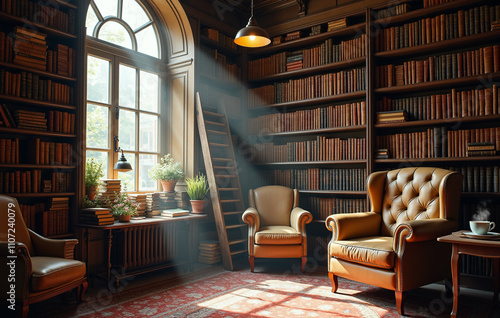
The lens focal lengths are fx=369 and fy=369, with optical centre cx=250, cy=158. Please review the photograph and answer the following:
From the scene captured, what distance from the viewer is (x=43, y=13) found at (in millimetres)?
3473

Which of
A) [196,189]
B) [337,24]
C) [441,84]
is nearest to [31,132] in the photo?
[196,189]

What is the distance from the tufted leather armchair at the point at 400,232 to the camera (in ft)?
9.90

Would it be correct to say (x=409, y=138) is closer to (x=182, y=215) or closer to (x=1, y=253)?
(x=182, y=215)

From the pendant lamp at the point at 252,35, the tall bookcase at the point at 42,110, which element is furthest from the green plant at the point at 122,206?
the pendant lamp at the point at 252,35

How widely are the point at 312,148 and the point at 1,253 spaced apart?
3566 mm

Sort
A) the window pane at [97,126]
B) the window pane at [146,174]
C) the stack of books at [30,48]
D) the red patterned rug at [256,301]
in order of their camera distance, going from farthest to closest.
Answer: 1. the window pane at [146,174]
2. the window pane at [97,126]
3. the stack of books at [30,48]
4. the red patterned rug at [256,301]

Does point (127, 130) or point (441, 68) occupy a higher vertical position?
point (441, 68)

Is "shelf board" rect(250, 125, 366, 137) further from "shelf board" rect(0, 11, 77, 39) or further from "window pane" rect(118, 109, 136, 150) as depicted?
"shelf board" rect(0, 11, 77, 39)

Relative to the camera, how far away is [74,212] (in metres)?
3.62

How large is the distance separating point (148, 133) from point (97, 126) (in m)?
0.75

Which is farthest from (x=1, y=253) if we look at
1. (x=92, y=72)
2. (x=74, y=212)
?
(x=92, y=72)

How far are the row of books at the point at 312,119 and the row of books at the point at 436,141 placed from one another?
46 cm

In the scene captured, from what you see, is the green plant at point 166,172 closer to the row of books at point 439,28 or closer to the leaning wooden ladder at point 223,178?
the leaning wooden ladder at point 223,178

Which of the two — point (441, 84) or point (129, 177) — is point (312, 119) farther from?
point (129, 177)
